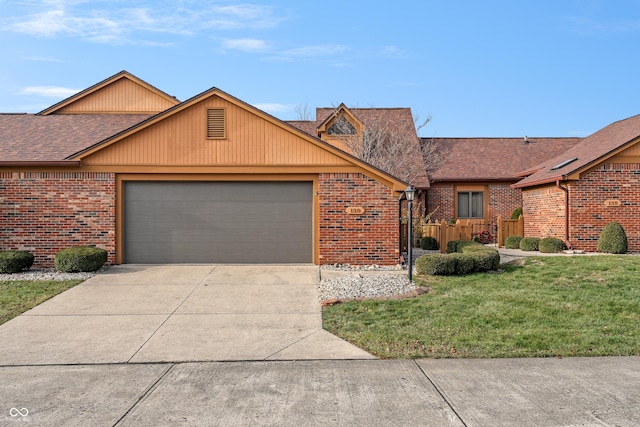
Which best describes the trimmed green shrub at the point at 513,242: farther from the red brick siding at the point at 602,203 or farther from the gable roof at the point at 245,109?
the gable roof at the point at 245,109

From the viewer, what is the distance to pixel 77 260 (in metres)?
12.6

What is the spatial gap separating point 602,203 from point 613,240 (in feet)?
5.17

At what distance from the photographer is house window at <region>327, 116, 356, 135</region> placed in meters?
25.0

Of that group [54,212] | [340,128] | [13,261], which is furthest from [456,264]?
[340,128]

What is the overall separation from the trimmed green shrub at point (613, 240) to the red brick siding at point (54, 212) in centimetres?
1567

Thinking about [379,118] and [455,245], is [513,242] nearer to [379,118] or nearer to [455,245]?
[455,245]

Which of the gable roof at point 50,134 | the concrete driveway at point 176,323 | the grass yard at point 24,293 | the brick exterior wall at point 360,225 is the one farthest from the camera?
the gable roof at point 50,134

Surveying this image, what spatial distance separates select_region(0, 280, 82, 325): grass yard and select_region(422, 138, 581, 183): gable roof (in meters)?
18.1

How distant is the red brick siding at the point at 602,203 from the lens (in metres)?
→ 16.5

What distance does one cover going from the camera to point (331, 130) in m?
25.0

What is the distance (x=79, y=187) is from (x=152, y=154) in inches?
91.5

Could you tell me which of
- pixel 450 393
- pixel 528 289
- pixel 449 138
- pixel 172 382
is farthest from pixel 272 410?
pixel 449 138

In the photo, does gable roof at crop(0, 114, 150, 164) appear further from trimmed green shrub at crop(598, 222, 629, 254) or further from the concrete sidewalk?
trimmed green shrub at crop(598, 222, 629, 254)

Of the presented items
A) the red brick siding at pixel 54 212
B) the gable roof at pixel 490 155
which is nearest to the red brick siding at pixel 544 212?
the gable roof at pixel 490 155
